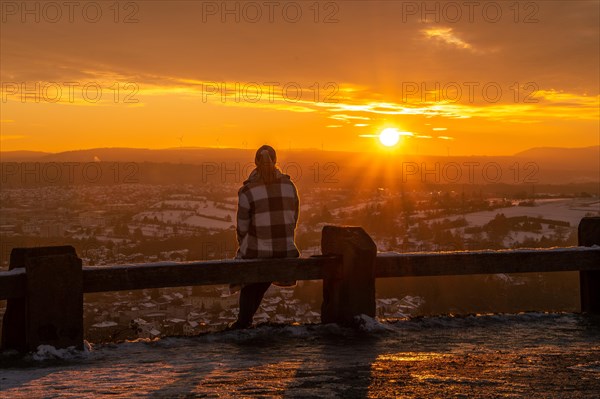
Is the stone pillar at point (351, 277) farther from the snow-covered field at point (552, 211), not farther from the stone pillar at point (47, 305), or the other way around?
the snow-covered field at point (552, 211)

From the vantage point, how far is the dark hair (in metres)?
7.88

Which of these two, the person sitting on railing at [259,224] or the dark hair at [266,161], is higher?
the dark hair at [266,161]

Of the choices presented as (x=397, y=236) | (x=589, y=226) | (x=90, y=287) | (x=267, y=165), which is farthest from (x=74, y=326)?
(x=397, y=236)

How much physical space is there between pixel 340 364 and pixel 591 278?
4062 millimetres

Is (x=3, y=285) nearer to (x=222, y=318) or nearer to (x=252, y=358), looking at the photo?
(x=252, y=358)

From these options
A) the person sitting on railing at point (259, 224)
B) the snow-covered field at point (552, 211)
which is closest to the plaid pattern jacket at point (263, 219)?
the person sitting on railing at point (259, 224)

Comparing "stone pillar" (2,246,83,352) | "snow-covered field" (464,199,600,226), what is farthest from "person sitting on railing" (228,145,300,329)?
"snow-covered field" (464,199,600,226)

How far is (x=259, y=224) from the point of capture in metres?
8.03

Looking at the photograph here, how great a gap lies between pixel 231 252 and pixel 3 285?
37.2 metres

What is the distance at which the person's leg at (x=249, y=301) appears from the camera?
802cm

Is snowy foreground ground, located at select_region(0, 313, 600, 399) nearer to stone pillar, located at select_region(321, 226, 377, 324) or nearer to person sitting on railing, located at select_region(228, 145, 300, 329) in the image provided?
stone pillar, located at select_region(321, 226, 377, 324)

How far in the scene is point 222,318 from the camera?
71.5 feet

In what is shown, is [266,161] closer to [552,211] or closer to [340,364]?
[340,364]

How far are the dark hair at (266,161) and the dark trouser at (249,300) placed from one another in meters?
1.11
